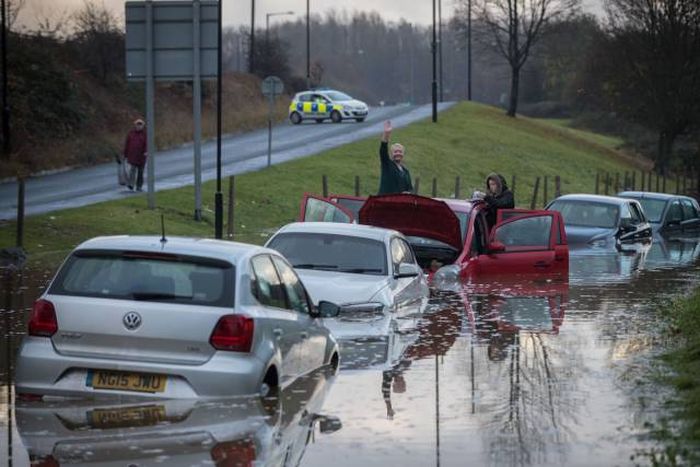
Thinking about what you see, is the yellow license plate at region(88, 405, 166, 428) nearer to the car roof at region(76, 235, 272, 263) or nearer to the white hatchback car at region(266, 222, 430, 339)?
the car roof at region(76, 235, 272, 263)

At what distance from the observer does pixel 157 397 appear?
10.5 m

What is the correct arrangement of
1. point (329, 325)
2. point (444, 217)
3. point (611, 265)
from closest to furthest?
point (329, 325)
point (444, 217)
point (611, 265)

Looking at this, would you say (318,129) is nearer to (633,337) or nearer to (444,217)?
(444,217)

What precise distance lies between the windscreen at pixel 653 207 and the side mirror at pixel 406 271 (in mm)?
20862

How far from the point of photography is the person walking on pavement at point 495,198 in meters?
23.3

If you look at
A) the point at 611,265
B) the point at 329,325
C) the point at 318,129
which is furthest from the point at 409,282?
the point at 318,129

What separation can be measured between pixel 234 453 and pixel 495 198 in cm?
1452

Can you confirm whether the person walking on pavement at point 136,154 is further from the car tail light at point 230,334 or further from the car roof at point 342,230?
the car tail light at point 230,334

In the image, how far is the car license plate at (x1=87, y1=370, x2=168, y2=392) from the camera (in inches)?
415

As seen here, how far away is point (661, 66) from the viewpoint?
231 feet

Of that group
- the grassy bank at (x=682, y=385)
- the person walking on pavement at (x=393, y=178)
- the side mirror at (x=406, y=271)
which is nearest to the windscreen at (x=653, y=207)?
the person walking on pavement at (x=393, y=178)

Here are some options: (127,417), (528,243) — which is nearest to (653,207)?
(528,243)

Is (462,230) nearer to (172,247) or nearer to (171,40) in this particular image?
(172,247)

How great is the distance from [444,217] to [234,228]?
14950 millimetres
